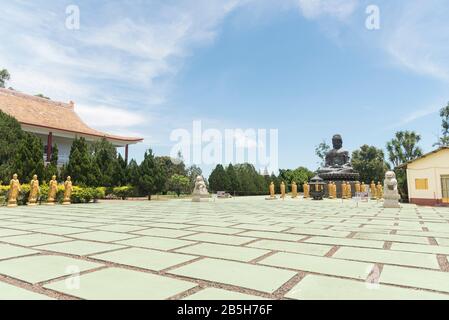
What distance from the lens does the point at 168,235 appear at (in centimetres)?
474

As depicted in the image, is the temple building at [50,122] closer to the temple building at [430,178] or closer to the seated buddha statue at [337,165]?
the seated buddha statue at [337,165]

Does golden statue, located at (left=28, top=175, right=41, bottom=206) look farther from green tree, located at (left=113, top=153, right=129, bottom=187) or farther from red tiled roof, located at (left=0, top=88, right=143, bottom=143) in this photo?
red tiled roof, located at (left=0, top=88, right=143, bottom=143)

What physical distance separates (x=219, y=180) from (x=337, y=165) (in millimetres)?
11044

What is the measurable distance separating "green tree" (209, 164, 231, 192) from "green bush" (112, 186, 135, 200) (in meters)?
9.37

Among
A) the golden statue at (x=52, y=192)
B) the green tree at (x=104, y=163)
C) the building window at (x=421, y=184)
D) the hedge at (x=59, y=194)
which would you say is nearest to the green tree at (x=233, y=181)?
the green tree at (x=104, y=163)

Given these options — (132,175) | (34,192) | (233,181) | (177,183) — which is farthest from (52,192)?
(233,181)

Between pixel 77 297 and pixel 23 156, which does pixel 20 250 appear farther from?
pixel 23 156

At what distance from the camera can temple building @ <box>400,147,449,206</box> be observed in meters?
15.1
